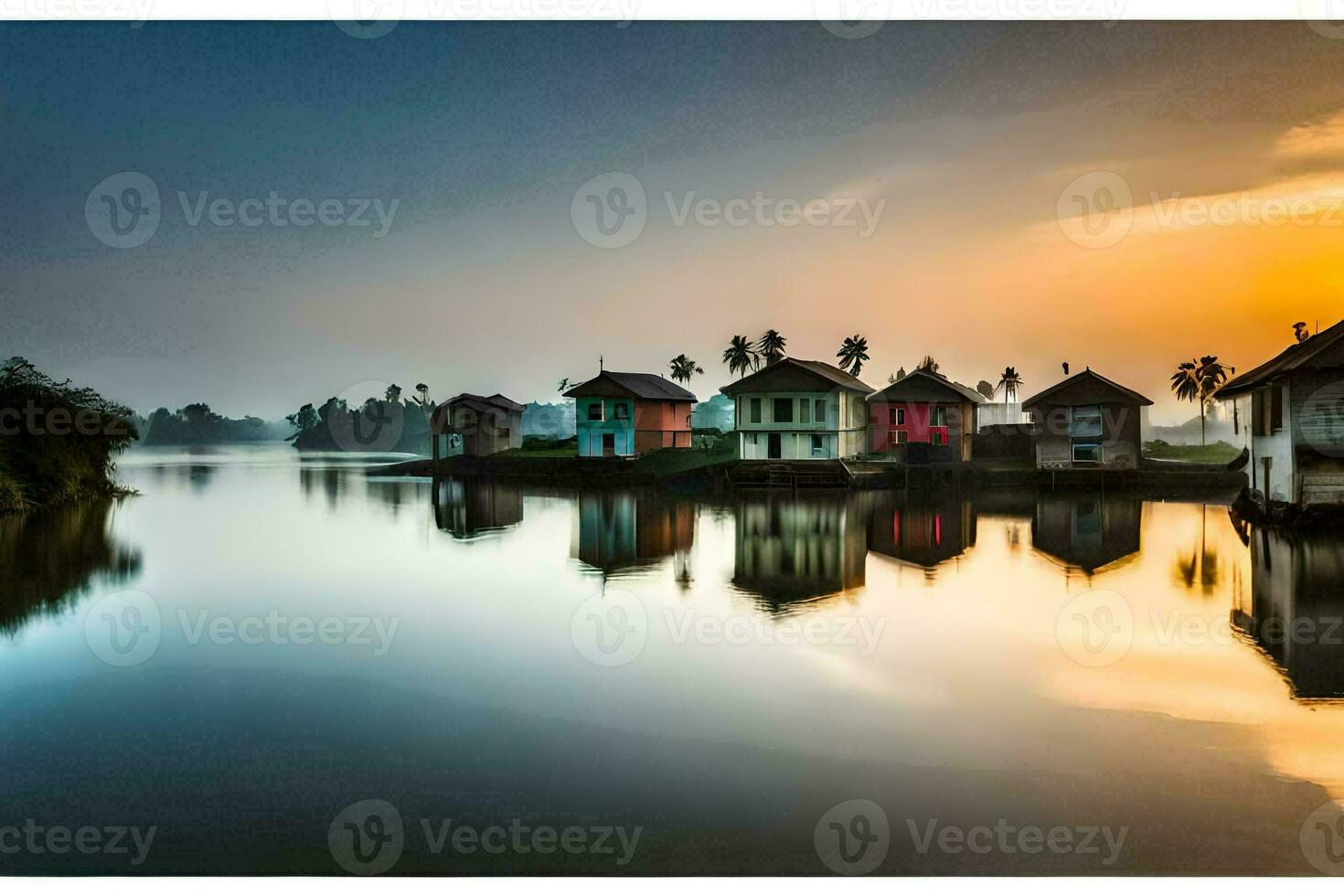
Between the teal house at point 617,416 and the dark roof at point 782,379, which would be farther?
the teal house at point 617,416

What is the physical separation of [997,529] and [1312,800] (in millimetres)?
16800

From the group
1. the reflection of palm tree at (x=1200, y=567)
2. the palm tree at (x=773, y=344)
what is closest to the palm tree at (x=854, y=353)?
the palm tree at (x=773, y=344)

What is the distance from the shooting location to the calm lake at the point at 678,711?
5.77 m

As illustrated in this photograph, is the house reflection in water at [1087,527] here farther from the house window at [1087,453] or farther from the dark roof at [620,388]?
the dark roof at [620,388]

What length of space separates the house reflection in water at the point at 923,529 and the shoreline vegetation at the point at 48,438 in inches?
899

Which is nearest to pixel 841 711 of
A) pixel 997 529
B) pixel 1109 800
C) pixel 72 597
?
pixel 1109 800

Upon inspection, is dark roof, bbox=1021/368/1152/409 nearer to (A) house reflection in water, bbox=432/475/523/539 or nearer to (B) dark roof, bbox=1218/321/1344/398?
(B) dark roof, bbox=1218/321/1344/398

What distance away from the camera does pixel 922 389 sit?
137 ft

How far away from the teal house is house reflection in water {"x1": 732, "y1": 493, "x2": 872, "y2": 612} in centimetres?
1293

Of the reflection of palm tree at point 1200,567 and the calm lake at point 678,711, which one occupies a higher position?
the reflection of palm tree at point 1200,567

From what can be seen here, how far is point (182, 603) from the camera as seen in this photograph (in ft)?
44.7

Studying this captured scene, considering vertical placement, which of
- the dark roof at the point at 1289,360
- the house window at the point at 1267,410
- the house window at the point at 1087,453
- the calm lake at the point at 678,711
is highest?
the dark roof at the point at 1289,360

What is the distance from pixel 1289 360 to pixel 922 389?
21.2 metres

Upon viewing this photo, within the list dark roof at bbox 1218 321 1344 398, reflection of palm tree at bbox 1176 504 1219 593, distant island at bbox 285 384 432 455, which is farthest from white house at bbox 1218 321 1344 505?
distant island at bbox 285 384 432 455
